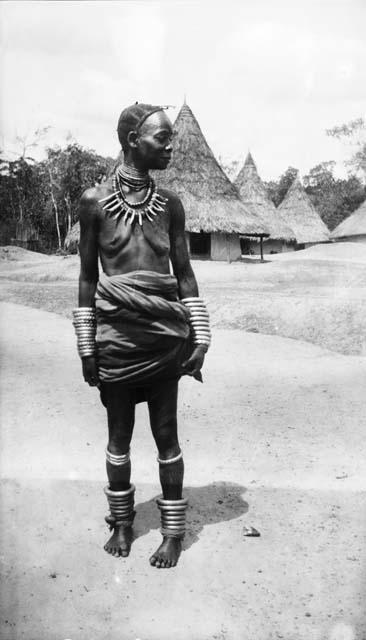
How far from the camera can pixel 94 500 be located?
329 centimetres

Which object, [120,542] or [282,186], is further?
[282,186]

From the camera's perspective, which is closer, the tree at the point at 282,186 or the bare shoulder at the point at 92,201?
the bare shoulder at the point at 92,201

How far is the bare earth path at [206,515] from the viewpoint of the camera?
2.33m

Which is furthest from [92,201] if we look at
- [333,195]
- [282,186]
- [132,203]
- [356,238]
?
[282,186]

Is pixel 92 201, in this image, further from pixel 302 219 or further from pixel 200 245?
pixel 302 219

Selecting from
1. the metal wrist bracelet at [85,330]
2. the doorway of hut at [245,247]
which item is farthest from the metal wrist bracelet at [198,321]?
the doorway of hut at [245,247]

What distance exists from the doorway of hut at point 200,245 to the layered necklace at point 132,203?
16.1 meters

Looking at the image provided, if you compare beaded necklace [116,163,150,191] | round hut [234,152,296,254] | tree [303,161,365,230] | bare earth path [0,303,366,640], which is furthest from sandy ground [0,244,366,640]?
tree [303,161,365,230]

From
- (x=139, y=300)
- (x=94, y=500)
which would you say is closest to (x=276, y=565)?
(x=94, y=500)

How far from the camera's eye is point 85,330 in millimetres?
2701

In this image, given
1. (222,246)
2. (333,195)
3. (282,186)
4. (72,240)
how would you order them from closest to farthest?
(72,240) → (222,246) → (333,195) → (282,186)

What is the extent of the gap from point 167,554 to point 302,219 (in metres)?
28.9

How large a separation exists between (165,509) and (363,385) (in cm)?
324

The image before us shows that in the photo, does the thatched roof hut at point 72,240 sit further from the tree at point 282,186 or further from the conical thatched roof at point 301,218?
the tree at point 282,186
